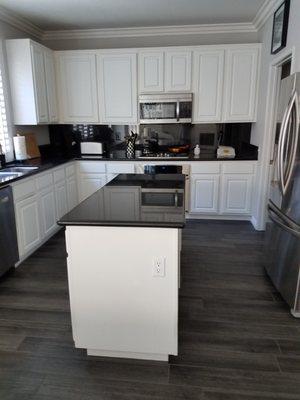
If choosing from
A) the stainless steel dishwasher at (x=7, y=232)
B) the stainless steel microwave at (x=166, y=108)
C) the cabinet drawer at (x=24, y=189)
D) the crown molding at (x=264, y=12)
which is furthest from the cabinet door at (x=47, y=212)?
the crown molding at (x=264, y=12)

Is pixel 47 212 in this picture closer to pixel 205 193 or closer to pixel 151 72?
pixel 205 193

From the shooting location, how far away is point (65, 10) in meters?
3.75

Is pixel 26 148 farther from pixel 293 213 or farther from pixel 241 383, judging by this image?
pixel 241 383

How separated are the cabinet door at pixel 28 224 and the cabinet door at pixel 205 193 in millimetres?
2174

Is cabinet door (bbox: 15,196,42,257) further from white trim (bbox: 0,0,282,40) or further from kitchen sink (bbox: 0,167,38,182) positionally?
white trim (bbox: 0,0,282,40)

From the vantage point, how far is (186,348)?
204 cm

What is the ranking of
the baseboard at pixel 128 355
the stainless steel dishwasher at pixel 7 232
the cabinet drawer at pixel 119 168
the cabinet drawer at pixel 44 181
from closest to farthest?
the baseboard at pixel 128 355
the stainless steel dishwasher at pixel 7 232
the cabinet drawer at pixel 44 181
the cabinet drawer at pixel 119 168

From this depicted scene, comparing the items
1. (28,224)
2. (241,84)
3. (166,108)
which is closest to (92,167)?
(166,108)

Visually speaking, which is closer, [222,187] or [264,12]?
[264,12]

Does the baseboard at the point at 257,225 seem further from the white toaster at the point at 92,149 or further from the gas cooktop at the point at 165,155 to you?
the white toaster at the point at 92,149

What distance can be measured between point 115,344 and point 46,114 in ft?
11.1

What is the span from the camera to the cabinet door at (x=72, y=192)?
4.36m

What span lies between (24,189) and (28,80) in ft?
5.08

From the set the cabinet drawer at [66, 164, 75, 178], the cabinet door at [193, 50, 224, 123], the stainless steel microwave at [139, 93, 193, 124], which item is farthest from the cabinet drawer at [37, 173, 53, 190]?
the cabinet door at [193, 50, 224, 123]
